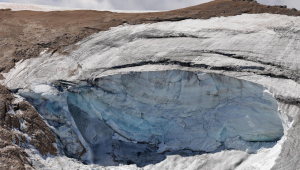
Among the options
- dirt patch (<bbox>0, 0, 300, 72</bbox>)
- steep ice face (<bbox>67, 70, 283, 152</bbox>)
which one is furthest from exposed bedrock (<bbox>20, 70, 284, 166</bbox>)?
dirt patch (<bbox>0, 0, 300, 72</bbox>)

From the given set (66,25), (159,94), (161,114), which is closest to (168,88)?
(159,94)

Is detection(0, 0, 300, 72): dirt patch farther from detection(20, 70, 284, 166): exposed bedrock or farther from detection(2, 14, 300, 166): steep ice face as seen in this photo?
detection(20, 70, 284, 166): exposed bedrock

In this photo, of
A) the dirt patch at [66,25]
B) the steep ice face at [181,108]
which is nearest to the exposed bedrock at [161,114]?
the steep ice face at [181,108]

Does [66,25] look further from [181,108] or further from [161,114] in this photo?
[181,108]

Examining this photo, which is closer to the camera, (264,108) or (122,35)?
(264,108)

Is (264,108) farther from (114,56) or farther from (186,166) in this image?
(114,56)

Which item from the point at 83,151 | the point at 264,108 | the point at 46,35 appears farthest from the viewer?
the point at 46,35

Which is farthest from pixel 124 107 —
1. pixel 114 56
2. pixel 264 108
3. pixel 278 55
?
pixel 278 55
